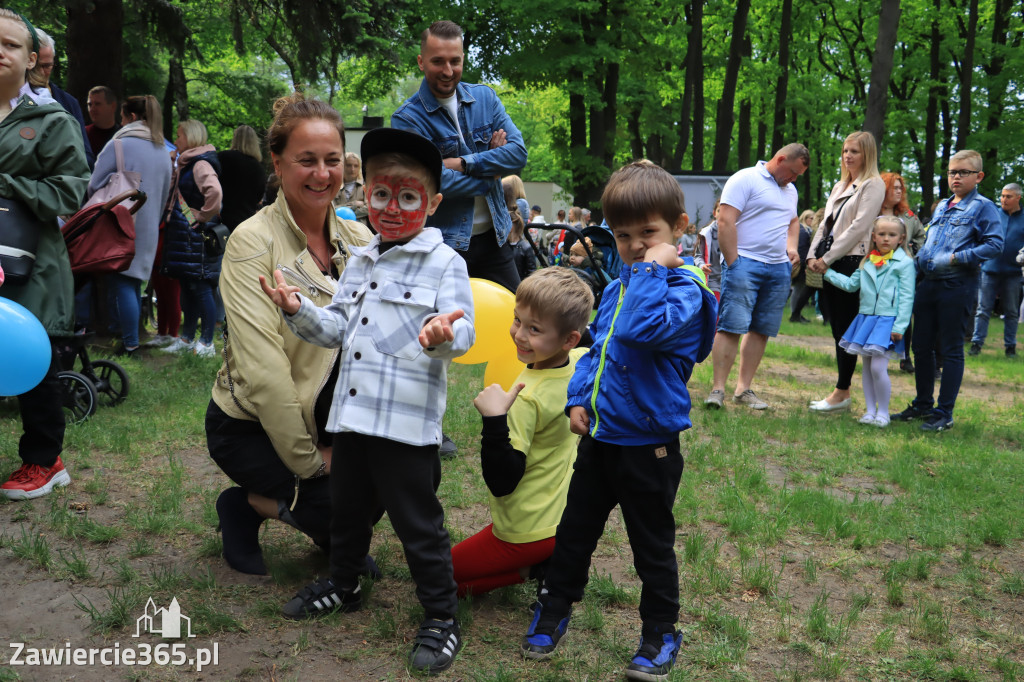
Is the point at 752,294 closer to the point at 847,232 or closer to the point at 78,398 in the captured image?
the point at 847,232

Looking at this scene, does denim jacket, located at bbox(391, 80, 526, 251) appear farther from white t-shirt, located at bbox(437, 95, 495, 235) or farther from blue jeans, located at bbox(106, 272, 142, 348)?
blue jeans, located at bbox(106, 272, 142, 348)

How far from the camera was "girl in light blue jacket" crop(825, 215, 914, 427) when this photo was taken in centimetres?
707

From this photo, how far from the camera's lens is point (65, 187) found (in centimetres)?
422

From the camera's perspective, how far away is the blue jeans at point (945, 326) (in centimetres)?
723

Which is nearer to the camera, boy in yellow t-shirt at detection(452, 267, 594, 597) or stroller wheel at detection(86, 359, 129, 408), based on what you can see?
boy in yellow t-shirt at detection(452, 267, 594, 597)

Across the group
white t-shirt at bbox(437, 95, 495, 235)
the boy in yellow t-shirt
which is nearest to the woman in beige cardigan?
white t-shirt at bbox(437, 95, 495, 235)

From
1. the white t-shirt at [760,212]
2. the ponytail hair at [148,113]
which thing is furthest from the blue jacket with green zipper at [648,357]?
the ponytail hair at [148,113]

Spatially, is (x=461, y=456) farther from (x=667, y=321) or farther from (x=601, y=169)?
(x=601, y=169)

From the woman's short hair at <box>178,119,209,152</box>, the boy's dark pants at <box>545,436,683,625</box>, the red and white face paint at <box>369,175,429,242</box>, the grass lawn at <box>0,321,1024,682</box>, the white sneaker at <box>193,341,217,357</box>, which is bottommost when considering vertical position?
the grass lawn at <box>0,321,1024,682</box>

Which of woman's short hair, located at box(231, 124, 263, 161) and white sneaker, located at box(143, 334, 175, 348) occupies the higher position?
woman's short hair, located at box(231, 124, 263, 161)

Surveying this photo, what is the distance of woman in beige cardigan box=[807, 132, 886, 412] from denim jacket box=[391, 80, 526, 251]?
358cm

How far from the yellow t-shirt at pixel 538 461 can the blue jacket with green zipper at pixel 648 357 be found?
30 cm

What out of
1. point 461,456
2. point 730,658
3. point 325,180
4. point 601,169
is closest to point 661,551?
point 730,658

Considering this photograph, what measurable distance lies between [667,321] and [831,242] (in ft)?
18.0
